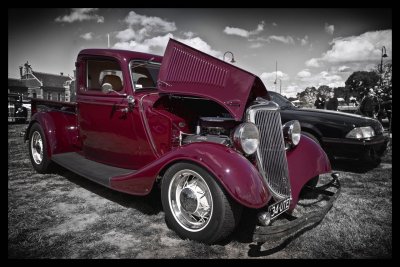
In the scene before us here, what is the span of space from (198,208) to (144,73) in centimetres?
213

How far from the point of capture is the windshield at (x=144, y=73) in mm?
3715

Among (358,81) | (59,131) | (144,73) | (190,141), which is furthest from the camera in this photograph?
(358,81)

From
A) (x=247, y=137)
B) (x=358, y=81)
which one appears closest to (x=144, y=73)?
(x=247, y=137)

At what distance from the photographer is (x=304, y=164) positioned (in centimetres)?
321

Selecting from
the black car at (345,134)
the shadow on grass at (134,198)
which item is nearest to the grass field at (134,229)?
the shadow on grass at (134,198)

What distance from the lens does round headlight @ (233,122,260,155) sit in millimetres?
2566

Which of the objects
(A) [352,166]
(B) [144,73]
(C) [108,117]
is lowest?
(A) [352,166]

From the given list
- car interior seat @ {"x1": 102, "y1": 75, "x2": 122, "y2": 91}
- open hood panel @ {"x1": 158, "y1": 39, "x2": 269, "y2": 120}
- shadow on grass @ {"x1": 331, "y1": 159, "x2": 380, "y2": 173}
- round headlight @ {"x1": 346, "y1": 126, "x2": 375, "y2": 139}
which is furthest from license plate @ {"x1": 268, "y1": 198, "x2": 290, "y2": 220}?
shadow on grass @ {"x1": 331, "y1": 159, "x2": 380, "y2": 173}

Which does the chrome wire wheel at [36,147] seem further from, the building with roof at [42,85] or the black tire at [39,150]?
the building with roof at [42,85]

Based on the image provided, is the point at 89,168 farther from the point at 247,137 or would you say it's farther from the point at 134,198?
the point at 247,137

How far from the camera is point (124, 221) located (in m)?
3.04

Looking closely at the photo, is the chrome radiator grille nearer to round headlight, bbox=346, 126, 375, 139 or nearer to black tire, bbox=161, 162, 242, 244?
black tire, bbox=161, 162, 242, 244
